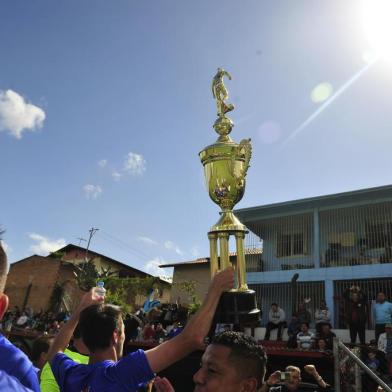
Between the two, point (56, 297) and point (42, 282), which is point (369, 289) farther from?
point (42, 282)

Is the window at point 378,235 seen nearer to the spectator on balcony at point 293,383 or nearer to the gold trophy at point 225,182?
the spectator on balcony at point 293,383

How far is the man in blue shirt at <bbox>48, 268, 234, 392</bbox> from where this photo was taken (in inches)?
74.1

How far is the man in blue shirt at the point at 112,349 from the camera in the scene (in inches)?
74.1

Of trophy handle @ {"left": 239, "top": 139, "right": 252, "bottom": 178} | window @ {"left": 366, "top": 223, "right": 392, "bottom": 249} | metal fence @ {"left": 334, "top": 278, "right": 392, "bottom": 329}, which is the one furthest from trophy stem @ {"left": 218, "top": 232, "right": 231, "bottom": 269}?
window @ {"left": 366, "top": 223, "right": 392, "bottom": 249}

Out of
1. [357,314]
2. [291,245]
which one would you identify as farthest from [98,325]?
[291,245]

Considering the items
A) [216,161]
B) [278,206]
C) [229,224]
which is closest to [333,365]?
[229,224]

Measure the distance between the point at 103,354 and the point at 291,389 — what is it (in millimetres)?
2994

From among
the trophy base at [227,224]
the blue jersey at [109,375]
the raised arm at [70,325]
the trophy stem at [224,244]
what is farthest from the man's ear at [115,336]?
the trophy base at [227,224]

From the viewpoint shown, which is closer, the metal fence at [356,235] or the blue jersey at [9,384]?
the blue jersey at [9,384]

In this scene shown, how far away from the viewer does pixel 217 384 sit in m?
1.76

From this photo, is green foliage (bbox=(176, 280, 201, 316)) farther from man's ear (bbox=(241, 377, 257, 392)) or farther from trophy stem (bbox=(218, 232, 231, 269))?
man's ear (bbox=(241, 377, 257, 392))

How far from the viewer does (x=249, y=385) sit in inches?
71.8

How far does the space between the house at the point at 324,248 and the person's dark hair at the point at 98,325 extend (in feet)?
45.3

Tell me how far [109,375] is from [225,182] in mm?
1819
